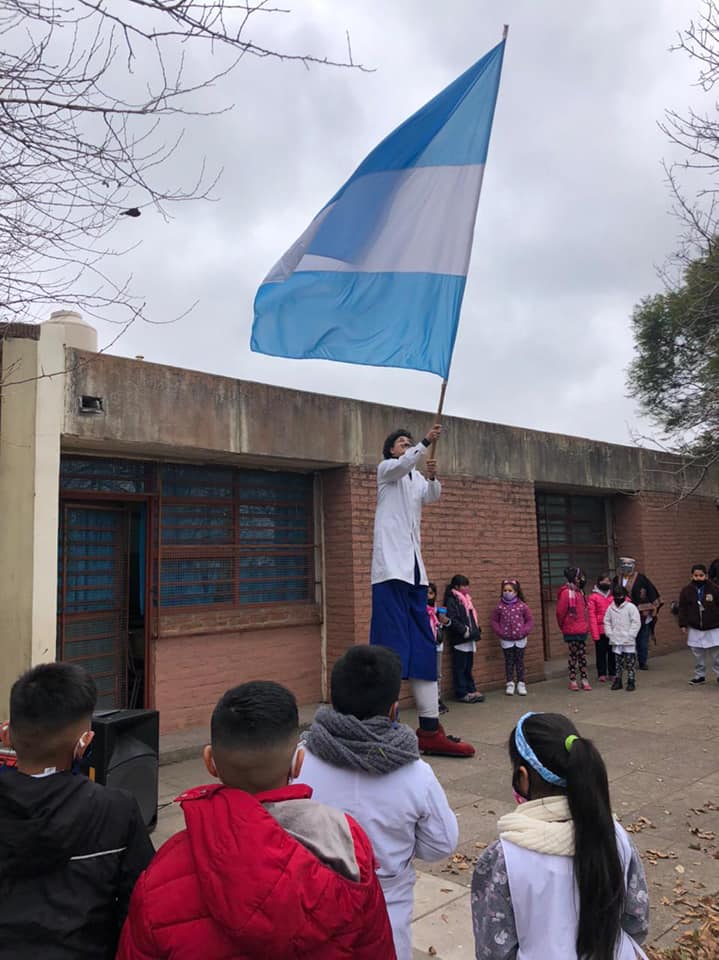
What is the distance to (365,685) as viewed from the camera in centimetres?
240

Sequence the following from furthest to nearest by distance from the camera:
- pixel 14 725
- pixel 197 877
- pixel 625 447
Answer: pixel 625 447, pixel 14 725, pixel 197 877

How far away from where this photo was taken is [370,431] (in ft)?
28.1

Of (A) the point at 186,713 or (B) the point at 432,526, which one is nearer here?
(A) the point at 186,713

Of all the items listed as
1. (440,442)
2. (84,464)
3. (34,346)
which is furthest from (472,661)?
(34,346)

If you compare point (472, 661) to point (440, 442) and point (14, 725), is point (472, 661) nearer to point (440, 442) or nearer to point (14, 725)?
point (440, 442)

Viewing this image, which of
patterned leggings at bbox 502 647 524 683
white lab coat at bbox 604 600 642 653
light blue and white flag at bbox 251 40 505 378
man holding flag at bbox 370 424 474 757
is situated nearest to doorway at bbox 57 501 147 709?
man holding flag at bbox 370 424 474 757

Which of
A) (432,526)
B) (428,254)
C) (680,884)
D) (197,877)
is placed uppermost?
(428,254)

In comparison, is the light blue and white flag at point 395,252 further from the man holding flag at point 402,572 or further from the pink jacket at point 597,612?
the pink jacket at point 597,612

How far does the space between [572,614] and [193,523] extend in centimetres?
528

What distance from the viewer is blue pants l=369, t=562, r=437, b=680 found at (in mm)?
5398

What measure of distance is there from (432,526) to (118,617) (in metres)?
3.83

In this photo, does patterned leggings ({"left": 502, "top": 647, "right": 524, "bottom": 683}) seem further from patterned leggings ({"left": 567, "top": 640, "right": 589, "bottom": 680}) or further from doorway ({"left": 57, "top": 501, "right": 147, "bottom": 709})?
doorway ({"left": 57, "top": 501, "right": 147, "bottom": 709})

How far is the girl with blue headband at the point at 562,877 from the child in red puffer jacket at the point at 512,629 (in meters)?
7.44

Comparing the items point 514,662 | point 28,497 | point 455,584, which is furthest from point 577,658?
point 28,497
